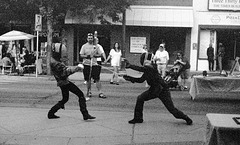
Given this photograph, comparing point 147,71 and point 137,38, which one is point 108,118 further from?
point 137,38

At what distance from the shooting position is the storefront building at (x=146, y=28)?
2464cm

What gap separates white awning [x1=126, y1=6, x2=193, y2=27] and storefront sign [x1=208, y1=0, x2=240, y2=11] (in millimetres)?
1394

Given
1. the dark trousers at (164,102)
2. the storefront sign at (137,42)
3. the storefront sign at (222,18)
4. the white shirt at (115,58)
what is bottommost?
the dark trousers at (164,102)

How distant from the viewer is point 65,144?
252 inches

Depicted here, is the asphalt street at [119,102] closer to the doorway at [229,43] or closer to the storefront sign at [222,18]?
the storefront sign at [222,18]

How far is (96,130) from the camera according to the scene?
734cm

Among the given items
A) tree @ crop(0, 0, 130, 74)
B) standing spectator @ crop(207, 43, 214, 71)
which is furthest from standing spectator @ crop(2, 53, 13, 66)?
standing spectator @ crop(207, 43, 214, 71)

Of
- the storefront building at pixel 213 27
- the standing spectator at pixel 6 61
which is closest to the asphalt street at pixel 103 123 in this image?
the standing spectator at pixel 6 61

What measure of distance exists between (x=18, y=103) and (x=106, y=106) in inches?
97.5

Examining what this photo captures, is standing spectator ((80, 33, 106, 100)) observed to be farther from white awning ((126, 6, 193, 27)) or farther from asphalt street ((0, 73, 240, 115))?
white awning ((126, 6, 193, 27))

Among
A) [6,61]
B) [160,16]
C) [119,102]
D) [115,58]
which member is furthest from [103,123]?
[160,16]

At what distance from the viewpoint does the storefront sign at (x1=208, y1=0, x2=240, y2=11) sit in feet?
81.6

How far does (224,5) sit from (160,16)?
166 inches

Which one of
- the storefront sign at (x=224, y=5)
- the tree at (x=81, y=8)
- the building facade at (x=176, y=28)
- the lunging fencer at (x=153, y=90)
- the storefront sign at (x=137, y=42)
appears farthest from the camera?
the storefront sign at (x=137, y=42)
